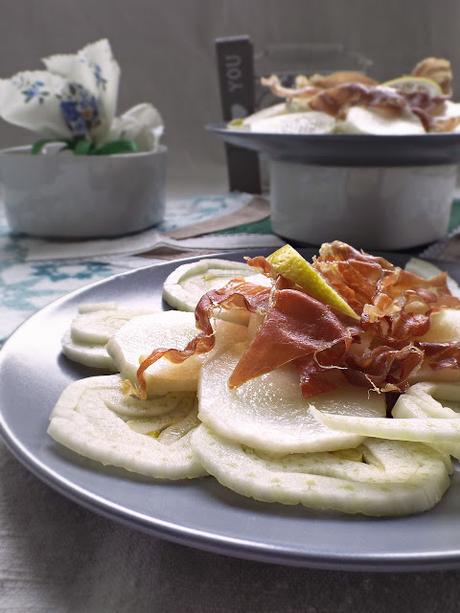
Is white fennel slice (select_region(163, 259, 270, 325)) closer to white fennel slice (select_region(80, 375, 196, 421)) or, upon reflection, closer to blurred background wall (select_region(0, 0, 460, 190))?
white fennel slice (select_region(80, 375, 196, 421))

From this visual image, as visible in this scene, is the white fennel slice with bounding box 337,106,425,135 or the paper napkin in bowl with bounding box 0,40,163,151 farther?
the paper napkin in bowl with bounding box 0,40,163,151

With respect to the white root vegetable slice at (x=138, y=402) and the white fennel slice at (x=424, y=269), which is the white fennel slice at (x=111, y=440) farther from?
the white fennel slice at (x=424, y=269)

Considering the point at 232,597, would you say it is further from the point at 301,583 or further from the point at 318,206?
the point at 318,206

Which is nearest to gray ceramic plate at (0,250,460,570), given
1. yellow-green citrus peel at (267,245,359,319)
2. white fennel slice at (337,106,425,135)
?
yellow-green citrus peel at (267,245,359,319)

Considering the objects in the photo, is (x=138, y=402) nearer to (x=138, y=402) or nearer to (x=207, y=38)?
(x=138, y=402)

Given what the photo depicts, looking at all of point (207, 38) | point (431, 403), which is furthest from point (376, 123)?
point (207, 38)

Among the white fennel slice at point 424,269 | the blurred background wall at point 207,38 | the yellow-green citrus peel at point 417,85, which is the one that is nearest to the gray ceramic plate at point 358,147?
the white fennel slice at point 424,269
